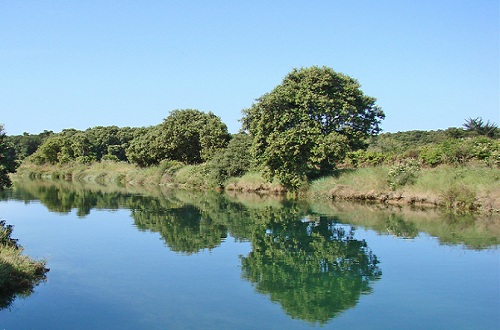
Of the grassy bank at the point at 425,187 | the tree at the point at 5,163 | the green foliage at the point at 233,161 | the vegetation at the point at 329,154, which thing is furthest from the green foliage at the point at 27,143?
the tree at the point at 5,163

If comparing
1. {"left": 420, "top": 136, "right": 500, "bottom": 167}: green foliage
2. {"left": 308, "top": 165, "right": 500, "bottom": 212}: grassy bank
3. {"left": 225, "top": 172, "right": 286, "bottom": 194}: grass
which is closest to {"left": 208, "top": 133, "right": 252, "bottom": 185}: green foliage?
{"left": 225, "top": 172, "right": 286, "bottom": 194}: grass

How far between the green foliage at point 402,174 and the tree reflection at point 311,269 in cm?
1079

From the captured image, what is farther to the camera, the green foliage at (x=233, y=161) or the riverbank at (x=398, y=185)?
the green foliage at (x=233, y=161)

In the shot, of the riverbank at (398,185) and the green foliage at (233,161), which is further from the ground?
the green foliage at (233,161)

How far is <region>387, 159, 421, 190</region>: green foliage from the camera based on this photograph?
104 ft

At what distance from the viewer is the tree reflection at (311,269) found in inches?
458

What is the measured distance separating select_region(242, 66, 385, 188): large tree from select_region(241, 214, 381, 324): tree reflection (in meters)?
14.7

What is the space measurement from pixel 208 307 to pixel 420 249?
10.0 meters

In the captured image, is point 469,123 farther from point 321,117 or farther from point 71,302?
point 71,302

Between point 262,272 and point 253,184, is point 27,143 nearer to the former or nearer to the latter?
point 253,184

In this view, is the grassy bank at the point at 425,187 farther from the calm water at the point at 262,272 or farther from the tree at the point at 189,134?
the tree at the point at 189,134

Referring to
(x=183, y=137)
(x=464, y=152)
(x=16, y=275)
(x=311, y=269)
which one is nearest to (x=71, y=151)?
(x=183, y=137)

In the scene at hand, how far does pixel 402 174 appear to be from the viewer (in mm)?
32000

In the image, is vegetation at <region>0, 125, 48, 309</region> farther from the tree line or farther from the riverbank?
the tree line
